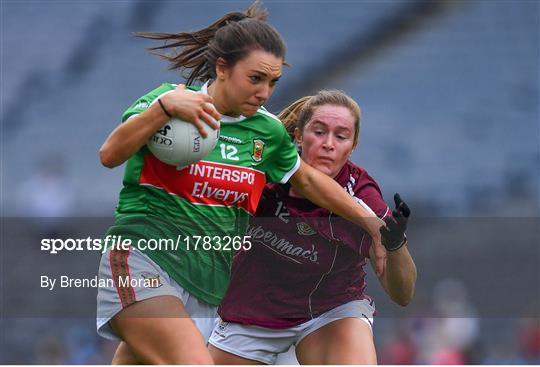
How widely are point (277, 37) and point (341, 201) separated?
0.75 m

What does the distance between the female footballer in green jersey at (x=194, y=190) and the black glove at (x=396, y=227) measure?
156 mm

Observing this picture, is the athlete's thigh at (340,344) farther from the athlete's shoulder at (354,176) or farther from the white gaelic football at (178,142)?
the white gaelic football at (178,142)

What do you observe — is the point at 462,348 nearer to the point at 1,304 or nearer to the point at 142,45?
the point at 1,304

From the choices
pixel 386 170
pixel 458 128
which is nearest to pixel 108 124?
pixel 386 170

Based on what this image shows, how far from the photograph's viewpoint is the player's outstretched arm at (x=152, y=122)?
11.5 ft

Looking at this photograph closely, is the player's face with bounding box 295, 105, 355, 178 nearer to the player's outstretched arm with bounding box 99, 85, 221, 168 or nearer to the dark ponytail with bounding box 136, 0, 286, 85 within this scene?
the dark ponytail with bounding box 136, 0, 286, 85

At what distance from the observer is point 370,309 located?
15.0 ft

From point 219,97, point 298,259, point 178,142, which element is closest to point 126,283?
point 178,142

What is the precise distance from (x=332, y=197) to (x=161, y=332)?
101 centimetres

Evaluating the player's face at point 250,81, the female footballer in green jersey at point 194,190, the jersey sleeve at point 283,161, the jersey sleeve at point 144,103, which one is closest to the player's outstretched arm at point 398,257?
the female footballer in green jersey at point 194,190

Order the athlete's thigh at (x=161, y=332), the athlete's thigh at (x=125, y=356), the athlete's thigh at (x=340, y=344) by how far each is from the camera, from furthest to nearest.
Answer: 1. the athlete's thigh at (x=340, y=344)
2. the athlete's thigh at (x=125, y=356)
3. the athlete's thigh at (x=161, y=332)

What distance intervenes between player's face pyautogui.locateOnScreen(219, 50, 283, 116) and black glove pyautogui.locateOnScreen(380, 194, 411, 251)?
72 cm

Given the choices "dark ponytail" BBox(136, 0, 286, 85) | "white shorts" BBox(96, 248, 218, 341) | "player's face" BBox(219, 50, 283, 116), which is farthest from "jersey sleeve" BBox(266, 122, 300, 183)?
"white shorts" BBox(96, 248, 218, 341)

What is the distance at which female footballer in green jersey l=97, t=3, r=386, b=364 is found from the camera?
3.55 metres
